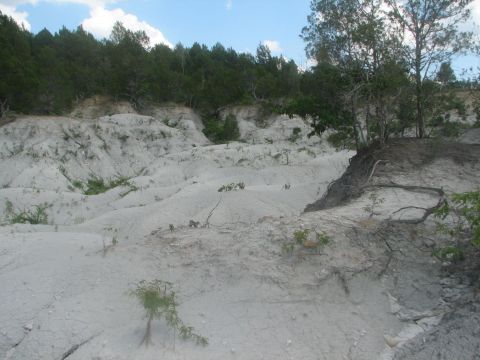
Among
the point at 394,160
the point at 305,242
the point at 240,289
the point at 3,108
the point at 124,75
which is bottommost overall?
the point at 240,289

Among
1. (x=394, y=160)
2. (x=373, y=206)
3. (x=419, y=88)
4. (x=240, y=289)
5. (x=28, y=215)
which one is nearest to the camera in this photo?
(x=240, y=289)

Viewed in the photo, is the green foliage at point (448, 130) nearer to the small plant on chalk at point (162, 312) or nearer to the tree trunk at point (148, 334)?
the small plant on chalk at point (162, 312)

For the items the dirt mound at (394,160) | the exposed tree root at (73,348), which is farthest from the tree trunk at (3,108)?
the exposed tree root at (73,348)

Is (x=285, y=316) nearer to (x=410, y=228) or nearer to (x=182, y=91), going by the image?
(x=410, y=228)

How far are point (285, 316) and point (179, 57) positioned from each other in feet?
144

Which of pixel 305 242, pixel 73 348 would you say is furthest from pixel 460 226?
pixel 73 348

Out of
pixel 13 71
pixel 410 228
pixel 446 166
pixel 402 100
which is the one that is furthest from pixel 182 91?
pixel 410 228

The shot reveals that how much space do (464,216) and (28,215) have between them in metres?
13.3

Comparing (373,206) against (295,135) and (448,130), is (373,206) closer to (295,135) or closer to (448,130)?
(448,130)

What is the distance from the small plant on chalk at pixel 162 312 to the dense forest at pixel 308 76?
7.56m

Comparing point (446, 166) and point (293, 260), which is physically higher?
point (446, 166)

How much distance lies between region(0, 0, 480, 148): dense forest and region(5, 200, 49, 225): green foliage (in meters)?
9.43

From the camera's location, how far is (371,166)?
10.3 m

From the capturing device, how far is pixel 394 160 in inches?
397
